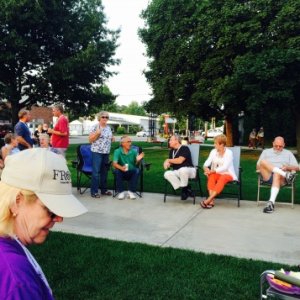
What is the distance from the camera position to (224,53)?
67.8 ft

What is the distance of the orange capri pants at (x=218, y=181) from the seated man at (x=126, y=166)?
1571mm

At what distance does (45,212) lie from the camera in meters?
1.32

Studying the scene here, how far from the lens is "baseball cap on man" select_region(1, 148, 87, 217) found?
1.30 meters

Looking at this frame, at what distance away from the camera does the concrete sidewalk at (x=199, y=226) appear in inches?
199

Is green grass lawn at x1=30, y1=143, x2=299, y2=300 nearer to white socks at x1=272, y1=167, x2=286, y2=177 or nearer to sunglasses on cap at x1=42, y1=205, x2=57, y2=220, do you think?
sunglasses on cap at x1=42, y1=205, x2=57, y2=220

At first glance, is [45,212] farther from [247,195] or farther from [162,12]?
[162,12]

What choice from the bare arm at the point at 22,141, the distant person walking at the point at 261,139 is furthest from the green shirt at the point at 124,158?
the distant person walking at the point at 261,139

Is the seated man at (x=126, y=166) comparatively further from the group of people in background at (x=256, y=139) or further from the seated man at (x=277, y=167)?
the group of people in background at (x=256, y=139)

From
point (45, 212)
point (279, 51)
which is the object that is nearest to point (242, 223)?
point (45, 212)

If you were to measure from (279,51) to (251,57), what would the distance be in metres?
1.35

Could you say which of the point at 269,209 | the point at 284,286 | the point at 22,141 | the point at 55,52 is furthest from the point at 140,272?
the point at 55,52

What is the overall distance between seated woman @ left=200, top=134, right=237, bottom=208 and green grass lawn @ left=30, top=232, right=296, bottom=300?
2809mm

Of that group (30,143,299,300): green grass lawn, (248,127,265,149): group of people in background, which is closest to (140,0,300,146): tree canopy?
(248,127,265,149): group of people in background

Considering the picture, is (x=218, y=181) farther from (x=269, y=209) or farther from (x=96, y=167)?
(x=96, y=167)
